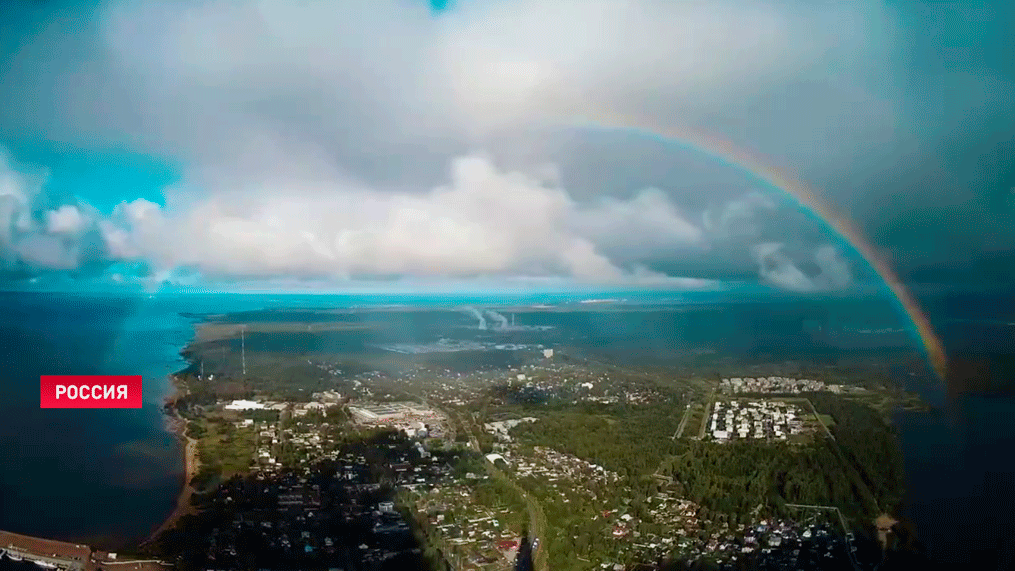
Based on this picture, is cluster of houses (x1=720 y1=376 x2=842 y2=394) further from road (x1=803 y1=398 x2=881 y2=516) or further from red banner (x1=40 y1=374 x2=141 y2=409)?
red banner (x1=40 y1=374 x2=141 y2=409)

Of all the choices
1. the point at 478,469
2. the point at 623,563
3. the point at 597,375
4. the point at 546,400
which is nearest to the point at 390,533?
the point at 478,469

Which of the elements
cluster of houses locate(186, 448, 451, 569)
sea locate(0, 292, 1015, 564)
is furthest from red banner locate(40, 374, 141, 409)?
cluster of houses locate(186, 448, 451, 569)

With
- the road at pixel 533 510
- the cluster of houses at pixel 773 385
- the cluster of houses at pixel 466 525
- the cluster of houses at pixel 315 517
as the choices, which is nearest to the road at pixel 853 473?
the cluster of houses at pixel 773 385

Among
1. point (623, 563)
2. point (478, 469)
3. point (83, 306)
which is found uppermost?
point (83, 306)

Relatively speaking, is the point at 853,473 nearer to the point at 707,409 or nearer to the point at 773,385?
the point at 707,409

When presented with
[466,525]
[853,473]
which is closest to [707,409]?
[853,473]

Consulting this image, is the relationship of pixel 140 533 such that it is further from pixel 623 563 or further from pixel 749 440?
pixel 749 440

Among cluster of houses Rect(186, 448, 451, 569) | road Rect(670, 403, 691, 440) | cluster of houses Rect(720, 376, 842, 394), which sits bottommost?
cluster of houses Rect(186, 448, 451, 569)

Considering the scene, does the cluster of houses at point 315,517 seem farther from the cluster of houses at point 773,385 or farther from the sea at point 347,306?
the cluster of houses at point 773,385
